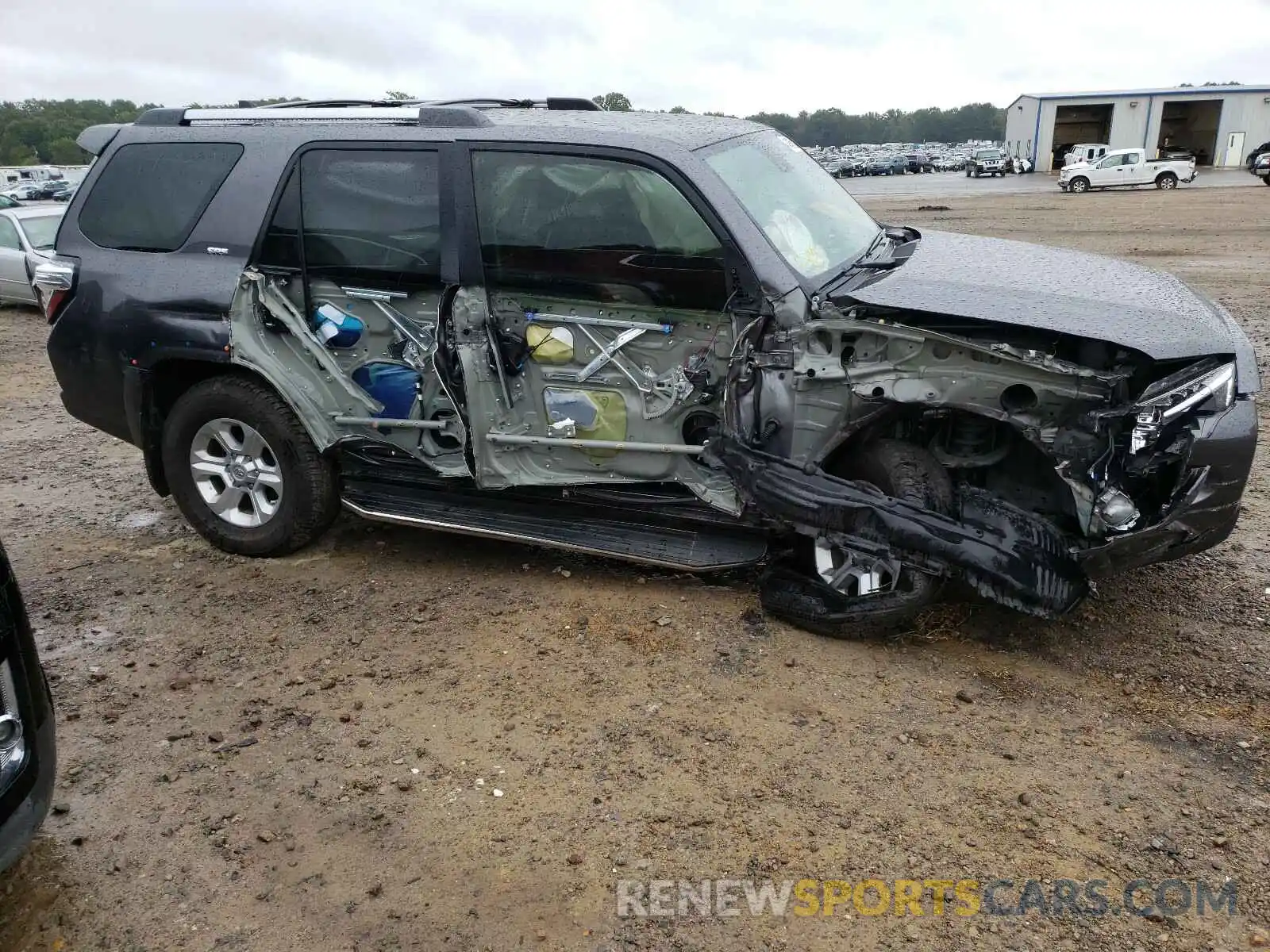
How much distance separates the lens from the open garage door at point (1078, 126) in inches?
2067

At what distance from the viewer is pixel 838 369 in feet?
11.9

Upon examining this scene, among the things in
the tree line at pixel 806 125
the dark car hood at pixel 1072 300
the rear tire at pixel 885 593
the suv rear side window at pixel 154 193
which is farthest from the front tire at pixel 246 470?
the tree line at pixel 806 125

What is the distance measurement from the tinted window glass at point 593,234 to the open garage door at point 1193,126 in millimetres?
56299

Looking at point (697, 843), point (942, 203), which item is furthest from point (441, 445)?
point (942, 203)

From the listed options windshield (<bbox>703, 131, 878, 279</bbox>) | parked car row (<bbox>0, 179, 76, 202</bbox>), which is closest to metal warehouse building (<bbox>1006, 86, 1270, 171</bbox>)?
parked car row (<bbox>0, 179, 76, 202</bbox>)

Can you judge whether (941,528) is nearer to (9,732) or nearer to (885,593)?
(885,593)

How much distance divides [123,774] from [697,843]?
1.97 m

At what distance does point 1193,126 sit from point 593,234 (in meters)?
60.4

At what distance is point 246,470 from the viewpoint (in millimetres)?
4684

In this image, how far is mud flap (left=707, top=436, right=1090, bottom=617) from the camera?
349cm

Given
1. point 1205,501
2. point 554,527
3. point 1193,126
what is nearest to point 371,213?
point 554,527

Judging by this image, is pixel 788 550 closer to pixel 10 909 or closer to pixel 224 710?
pixel 224 710

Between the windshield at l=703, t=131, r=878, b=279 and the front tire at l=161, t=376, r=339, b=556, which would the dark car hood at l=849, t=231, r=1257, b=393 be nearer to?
the windshield at l=703, t=131, r=878, b=279

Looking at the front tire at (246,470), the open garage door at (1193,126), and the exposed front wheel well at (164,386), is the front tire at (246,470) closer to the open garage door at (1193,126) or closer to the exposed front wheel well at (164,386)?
the exposed front wheel well at (164,386)
